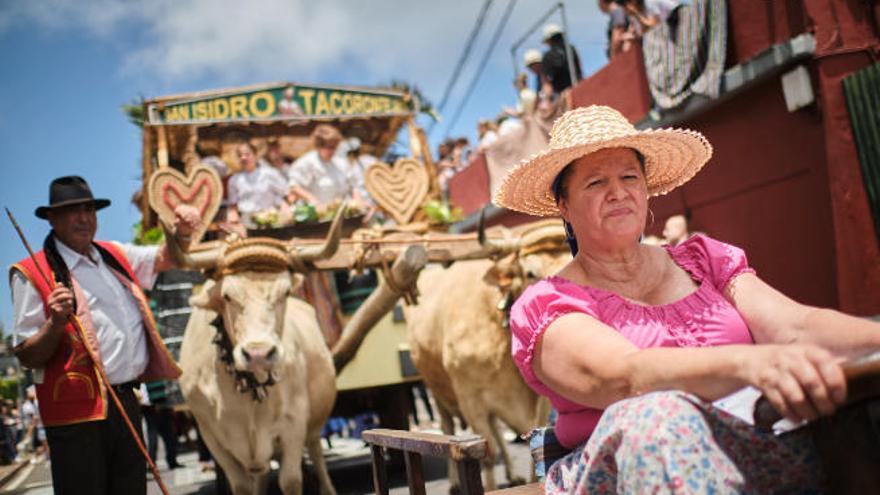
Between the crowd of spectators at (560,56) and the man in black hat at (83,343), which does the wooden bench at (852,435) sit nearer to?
the man in black hat at (83,343)

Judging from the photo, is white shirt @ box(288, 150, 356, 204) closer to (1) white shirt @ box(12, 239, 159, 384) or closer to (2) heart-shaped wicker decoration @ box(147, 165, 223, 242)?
(2) heart-shaped wicker decoration @ box(147, 165, 223, 242)

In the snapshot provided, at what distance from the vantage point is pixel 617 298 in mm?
2299

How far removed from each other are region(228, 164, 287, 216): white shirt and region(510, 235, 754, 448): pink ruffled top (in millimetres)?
6124

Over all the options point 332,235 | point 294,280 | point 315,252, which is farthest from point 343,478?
point 332,235

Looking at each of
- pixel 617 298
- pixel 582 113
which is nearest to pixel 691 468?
pixel 617 298

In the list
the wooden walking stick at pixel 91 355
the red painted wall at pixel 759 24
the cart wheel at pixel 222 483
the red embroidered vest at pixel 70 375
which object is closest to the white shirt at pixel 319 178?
the cart wheel at pixel 222 483

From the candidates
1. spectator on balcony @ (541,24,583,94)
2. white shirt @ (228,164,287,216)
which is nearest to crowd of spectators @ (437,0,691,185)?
spectator on balcony @ (541,24,583,94)

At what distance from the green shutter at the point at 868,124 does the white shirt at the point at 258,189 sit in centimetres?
545

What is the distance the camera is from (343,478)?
26.5 ft

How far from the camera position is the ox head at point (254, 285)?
4848 mm

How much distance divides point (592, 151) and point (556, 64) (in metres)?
9.38

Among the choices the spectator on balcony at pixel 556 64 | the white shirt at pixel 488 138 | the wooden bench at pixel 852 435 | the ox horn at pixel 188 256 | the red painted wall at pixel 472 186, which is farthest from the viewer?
the red painted wall at pixel 472 186

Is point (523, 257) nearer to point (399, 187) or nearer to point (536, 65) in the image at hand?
point (399, 187)

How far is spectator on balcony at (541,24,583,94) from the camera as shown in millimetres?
11383
